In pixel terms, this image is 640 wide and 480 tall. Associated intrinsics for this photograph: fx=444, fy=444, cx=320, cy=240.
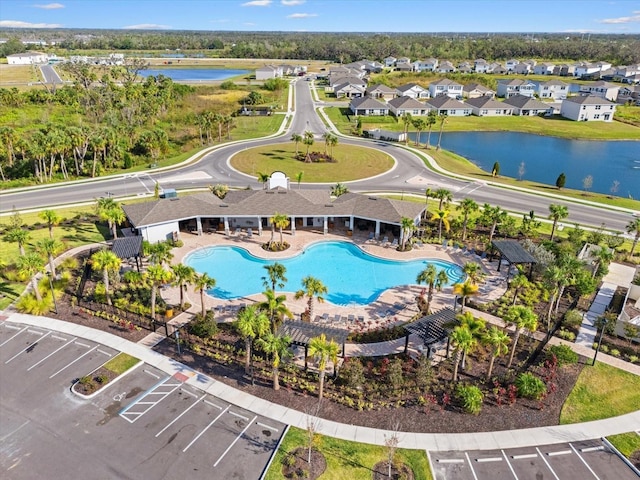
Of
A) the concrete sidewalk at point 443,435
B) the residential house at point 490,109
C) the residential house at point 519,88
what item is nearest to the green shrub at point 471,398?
the concrete sidewalk at point 443,435

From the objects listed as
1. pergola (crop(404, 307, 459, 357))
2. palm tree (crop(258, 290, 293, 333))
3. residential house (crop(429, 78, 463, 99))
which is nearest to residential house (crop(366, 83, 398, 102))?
residential house (crop(429, 78, 463, 99))

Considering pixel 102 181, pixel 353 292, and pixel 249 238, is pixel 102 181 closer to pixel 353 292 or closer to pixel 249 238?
pixel 249 238

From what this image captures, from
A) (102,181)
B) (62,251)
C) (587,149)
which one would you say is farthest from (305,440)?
(587,149)

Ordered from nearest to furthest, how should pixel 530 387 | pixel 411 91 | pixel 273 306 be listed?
pixel 530 387 < pixel 273 306 < pixel 411 91

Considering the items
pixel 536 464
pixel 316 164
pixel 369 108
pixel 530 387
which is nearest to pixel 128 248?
pixel 530 387

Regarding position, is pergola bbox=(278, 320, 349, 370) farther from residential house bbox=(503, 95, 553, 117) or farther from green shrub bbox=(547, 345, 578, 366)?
residential house bbox=(503, 95, 553, 117)

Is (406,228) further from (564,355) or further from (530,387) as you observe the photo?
(530,387)
